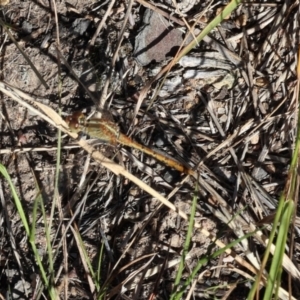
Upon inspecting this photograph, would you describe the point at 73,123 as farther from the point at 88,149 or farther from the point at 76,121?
the point at 88,149

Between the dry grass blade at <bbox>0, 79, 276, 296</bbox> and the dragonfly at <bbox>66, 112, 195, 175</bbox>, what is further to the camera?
the dragonfly at <bbox>66, 112, 195, 175</bbox>

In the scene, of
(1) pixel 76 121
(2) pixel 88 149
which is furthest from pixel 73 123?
(2) pixel 88 149

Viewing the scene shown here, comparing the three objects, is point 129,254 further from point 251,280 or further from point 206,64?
point 206,64

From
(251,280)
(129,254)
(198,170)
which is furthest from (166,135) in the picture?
(251,280)

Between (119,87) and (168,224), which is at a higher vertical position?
(119,87)

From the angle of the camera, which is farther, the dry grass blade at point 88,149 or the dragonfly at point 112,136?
the dragonfly at point 112,136

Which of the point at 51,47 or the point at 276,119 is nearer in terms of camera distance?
the point at 276,119

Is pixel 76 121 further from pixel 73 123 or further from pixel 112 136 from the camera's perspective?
pixel 112 136

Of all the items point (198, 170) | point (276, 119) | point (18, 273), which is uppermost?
point (276, 119)
